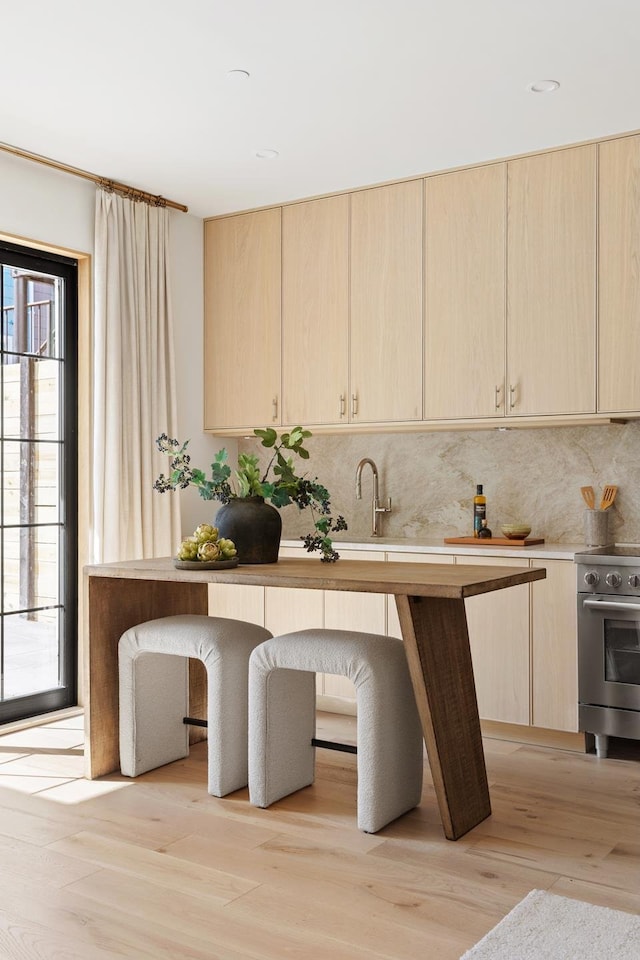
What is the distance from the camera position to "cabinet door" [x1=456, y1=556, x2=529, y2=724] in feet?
13.0

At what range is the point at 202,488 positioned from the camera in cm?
341

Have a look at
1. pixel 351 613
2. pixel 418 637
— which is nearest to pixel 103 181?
pixel 351 613

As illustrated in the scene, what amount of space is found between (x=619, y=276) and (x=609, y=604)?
140 cm

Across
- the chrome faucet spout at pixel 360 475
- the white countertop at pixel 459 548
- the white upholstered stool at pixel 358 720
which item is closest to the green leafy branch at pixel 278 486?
the white upholstered stool at pixel 358 720

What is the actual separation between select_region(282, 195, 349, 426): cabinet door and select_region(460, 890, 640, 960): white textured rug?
109 inches

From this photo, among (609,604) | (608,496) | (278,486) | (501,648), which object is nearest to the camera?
(278,486)

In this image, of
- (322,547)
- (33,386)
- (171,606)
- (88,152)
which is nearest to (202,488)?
(322,547)

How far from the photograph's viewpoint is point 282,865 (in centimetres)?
270

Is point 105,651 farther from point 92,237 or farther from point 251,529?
point 92,237

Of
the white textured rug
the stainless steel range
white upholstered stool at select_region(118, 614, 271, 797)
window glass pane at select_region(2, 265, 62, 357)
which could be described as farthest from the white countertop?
the white textured rug

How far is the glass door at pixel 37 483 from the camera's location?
14.0 ft

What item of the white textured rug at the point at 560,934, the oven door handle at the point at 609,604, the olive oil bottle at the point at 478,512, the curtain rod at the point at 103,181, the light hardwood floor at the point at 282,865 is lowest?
the light hardwood floor at the point at 282,865

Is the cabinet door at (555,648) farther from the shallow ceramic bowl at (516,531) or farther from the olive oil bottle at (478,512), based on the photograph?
the olive oil bottle at (478,512)

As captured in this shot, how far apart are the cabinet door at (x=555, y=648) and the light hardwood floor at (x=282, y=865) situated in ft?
0.94
